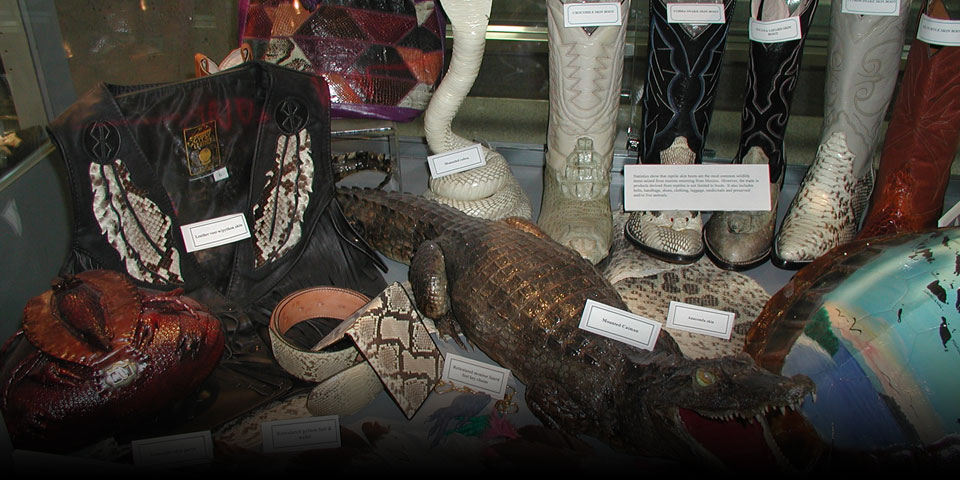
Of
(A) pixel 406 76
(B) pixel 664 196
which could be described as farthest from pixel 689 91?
(A) pixel 406 76

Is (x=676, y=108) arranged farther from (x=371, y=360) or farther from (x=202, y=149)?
(x=202, y=149)

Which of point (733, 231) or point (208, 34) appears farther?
point (208, 34)

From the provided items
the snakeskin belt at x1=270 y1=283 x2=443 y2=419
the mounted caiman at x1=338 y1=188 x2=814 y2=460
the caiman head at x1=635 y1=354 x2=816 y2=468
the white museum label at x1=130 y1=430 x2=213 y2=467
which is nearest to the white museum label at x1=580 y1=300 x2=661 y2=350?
the mounted caiman at x1=338 y1=188 x2=814 y2=460

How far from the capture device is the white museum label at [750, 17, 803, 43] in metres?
1.74

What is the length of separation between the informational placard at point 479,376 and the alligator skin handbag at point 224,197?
38cm

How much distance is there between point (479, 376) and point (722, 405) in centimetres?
59

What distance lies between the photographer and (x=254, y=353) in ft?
5.11

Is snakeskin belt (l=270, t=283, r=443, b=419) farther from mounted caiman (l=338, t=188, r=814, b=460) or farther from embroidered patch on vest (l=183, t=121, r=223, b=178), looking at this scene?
embroidered patch on vest (l=183, t=121, r=223, b=178)

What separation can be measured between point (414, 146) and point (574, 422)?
5.46 ft

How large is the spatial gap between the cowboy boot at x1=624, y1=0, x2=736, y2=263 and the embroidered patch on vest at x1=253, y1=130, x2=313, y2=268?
3.33ft

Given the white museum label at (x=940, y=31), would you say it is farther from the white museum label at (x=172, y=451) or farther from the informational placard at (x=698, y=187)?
the white museum label at (x=172, y=451)

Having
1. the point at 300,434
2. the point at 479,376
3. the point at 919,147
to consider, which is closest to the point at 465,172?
the point at 479,376

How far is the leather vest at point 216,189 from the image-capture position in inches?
59.2

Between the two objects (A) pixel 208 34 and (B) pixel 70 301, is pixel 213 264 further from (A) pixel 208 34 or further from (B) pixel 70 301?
(A) pixel 208 34
